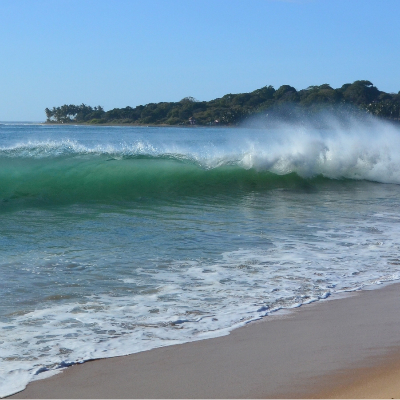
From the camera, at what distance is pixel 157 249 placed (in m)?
7.12

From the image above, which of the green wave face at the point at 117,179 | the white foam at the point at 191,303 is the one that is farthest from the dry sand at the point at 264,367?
the green wave face at the point at 117,179

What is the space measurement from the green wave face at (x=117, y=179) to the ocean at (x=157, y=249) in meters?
0.05

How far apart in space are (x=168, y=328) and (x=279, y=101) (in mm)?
72017

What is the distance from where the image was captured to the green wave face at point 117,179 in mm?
12562

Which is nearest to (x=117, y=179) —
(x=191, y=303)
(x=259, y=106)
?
(x=191, y=303)

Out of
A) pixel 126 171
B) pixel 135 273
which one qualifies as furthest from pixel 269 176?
pixel 135 273

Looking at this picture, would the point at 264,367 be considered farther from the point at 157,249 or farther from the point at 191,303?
the point at 157,249

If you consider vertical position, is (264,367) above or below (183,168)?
below

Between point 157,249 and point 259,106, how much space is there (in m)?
75.1

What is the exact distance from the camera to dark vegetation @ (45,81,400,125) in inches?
2813

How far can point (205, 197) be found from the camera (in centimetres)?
1254

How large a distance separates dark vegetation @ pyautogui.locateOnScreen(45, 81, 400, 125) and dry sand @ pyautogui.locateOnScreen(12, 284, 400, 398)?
65.2m

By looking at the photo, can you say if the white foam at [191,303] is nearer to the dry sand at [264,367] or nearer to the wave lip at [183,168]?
the dry sand at [264,367]

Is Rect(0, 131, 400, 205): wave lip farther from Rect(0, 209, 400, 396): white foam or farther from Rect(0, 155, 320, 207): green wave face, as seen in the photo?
Rect(0, 209, 400, 396): white foam
